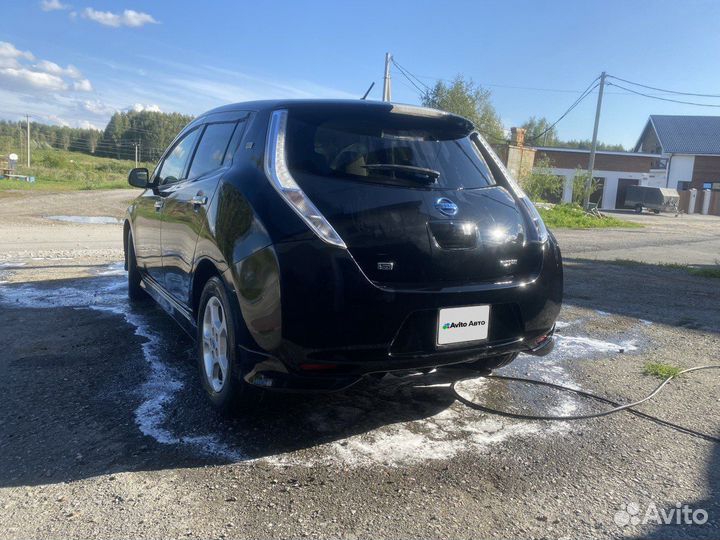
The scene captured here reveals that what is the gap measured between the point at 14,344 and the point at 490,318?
3.71m

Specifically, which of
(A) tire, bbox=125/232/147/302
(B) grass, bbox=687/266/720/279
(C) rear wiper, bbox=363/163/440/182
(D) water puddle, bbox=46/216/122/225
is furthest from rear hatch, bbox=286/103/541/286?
(D) water puddle, bbox=46/216/122/225

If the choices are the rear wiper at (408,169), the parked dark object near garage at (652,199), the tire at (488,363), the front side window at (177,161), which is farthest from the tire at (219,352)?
the parked dark object near garage at (652,199)

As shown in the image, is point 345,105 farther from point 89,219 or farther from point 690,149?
point 690,149

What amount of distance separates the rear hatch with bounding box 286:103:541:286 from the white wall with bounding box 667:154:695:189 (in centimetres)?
5774

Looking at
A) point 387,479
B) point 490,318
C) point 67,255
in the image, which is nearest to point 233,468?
point 387,479

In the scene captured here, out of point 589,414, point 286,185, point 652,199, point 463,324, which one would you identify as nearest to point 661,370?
point 589,414

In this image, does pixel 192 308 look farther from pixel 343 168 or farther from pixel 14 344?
pixel 14 344

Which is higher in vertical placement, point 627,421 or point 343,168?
point 343,168

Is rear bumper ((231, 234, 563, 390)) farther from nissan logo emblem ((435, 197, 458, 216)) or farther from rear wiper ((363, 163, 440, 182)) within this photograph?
rear wiper ((363, 163, 440, 182))

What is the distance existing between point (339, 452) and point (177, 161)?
2.92 meters

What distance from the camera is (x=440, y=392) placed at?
389 centimetres

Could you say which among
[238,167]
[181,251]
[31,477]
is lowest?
[31,477]

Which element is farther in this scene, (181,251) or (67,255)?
(67,255)

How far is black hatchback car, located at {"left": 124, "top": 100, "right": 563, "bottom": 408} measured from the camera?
277cm
